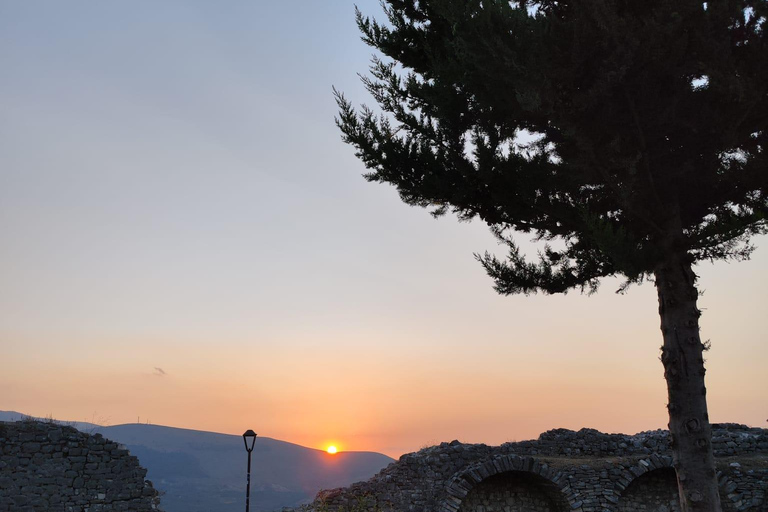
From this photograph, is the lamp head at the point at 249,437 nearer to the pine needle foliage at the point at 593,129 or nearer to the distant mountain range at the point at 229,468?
the pine needle foliage at the point at 593,129

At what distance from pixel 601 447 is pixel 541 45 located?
12920mm

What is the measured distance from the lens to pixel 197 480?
13200 cm

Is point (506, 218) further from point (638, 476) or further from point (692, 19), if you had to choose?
point (638, 476)

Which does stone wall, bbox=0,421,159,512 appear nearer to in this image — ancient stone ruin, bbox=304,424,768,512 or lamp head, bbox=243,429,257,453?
lamp head, bbox=243,429,257,453

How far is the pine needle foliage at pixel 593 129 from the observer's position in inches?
352

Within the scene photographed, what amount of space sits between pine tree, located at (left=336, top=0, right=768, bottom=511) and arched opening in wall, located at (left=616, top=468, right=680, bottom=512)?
830cm

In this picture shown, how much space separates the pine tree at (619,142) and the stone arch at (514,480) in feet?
20.7

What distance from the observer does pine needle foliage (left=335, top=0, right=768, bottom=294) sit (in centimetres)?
893

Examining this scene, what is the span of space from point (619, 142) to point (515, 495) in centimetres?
1055

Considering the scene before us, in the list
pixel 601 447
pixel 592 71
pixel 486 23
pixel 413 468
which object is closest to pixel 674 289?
pixel 592 71

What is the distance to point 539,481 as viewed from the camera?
16219 millimetres

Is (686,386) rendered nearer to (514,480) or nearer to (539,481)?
(539,481)

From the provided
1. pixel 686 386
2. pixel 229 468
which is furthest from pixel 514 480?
pixel 229 468

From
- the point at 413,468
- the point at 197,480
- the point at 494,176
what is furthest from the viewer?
the point at 197,480
